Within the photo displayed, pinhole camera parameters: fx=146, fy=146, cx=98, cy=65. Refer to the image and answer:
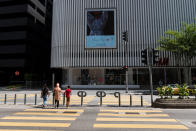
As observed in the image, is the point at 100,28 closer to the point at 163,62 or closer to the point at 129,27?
the point at 129,27

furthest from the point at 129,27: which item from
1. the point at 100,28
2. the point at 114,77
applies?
the point at 114,77

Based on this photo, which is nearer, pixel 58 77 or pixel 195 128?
pixel 195 128

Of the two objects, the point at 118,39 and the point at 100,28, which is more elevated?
the point at 100,28

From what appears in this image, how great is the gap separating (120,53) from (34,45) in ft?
93.2

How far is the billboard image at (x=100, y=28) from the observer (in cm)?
3102

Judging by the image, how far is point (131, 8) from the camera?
31719 millimetres

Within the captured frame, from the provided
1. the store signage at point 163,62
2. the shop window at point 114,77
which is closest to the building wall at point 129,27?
the store signage at point 163,62

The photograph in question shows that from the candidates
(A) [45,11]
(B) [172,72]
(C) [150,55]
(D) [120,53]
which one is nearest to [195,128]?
(C) [150,55]

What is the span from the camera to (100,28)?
31438mm

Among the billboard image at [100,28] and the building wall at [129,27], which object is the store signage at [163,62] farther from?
the billboard image at [100,28]

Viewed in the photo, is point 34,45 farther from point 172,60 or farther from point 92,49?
point 172,60

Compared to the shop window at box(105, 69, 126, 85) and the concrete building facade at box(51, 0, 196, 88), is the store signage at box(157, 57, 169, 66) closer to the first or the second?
the concrete building facade at box(51, 0, 196, 88)

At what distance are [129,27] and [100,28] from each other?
6193 mm

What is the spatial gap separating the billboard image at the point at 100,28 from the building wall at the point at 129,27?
36.2 inches
